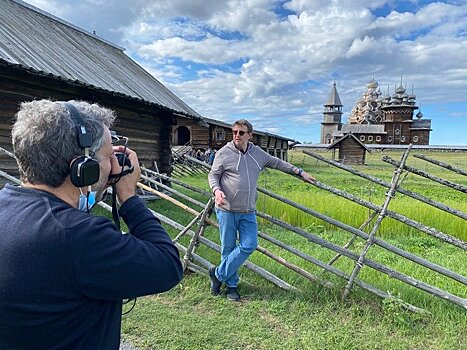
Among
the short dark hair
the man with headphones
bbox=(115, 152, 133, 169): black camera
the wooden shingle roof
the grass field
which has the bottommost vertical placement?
the grass field

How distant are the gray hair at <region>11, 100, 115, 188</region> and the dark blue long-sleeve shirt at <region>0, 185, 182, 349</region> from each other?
0.06 m

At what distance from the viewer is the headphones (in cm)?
115

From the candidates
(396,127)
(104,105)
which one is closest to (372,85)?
(396,127)

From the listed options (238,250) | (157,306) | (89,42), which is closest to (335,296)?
(238,250)

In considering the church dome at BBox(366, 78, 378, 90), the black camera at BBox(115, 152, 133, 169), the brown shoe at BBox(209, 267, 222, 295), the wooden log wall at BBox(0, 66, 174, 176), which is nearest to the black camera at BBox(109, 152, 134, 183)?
the black camera at BBox(115, 152, 133, 169)

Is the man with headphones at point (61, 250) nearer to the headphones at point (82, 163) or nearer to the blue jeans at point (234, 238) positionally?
the headphones at point (82, 163)

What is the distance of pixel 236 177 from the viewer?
3631mm

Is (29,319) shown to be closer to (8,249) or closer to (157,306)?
(8,249)

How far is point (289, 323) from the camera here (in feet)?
11.2

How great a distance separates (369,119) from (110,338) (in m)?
79.4

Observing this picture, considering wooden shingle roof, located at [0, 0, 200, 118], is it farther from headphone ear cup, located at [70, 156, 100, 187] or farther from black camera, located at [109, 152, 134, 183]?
headphone ear cup, located at [70, 156, 100, 187]

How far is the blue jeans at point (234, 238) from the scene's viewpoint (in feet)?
12.0

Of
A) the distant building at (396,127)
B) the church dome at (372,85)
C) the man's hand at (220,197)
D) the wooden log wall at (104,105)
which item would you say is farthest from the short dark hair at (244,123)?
the church dome at (372,85)

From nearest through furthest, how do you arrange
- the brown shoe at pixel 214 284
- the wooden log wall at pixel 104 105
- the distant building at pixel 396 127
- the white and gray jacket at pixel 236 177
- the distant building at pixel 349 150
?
the white and gray jacket at pixel 236 177, the brown shoe at pixel 214 284, the wooden log wall at pixel 104 105, the distant building at pixel 349 150, the distant building at pixel 396 127
